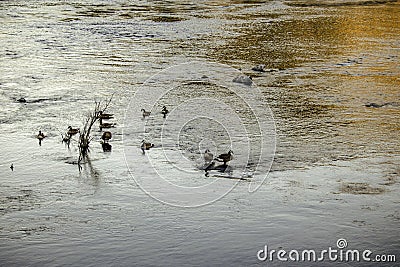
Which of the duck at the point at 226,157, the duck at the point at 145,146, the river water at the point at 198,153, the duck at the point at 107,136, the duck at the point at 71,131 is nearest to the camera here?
→ the river water at the point at 198,153

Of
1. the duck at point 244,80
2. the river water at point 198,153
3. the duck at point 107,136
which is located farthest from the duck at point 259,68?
the duck at point 107,136

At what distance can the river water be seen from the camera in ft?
22.0

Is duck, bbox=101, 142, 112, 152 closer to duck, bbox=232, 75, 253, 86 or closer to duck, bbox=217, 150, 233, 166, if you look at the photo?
duck, bbox=217, 150, 233, 166

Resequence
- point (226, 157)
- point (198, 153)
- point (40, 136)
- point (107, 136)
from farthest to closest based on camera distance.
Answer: point (40, 136) < point (107, 136) < point (198, 153) < point (226, 157)

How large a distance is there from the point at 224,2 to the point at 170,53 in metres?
14.3

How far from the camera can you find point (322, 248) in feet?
21.5

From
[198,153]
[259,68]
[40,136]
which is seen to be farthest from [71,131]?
[259,68]

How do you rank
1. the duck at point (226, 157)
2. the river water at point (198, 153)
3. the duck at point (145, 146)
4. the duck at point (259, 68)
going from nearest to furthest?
the river water at point (198, 153)
the duck at point (226, 157)
the duck at point (145, 146)
the duck at point (259, 68)

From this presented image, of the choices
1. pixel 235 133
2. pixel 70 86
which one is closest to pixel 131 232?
pixel 235 133

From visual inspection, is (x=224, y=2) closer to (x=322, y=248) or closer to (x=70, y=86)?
(x=70, y=86)

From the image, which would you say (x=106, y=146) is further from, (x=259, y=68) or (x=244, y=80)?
(x=259, y=68)

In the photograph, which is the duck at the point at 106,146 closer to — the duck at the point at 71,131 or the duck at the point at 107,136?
the duck at the point at 107,136

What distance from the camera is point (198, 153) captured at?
918cm

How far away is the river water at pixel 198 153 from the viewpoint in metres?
6.71
